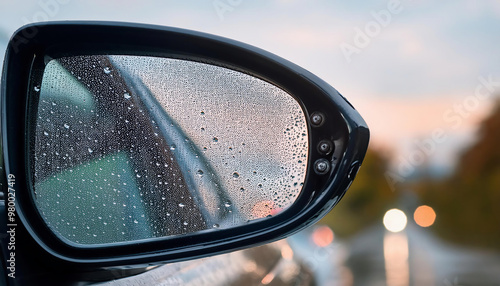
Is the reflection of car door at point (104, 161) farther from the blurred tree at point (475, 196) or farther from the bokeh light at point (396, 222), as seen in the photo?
the blurred tree at point (475, 196)

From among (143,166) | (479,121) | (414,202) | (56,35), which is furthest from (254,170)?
(414,202)

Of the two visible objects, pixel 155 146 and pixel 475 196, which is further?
pixel 475 196

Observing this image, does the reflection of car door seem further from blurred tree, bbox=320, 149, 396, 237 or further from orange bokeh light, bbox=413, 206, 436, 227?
blurred tree, bbox=320, 149, 396, 237

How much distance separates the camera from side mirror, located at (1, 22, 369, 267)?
4.31 ft

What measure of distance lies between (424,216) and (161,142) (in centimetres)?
5034

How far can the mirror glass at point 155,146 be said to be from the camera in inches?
55.4

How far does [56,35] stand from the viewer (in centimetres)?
135

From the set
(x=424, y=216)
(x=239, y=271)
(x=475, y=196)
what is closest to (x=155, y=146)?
(x=239, y=271)

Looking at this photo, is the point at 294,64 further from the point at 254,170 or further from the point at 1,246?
the point at 1,246

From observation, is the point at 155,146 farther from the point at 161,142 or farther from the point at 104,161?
the point at 104,161

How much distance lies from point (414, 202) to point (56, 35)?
2161 inches

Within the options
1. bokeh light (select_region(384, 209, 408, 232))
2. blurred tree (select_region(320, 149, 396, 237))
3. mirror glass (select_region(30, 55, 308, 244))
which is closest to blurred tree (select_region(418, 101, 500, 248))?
blurred tree (select_region(320, 149, 396, 237))

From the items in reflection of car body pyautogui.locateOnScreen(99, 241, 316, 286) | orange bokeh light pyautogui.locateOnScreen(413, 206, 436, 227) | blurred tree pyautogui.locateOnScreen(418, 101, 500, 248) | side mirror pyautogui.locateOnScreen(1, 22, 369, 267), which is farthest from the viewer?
orange bokeh light pyautogui.locateOnScreen(413, 206, 436, 227)

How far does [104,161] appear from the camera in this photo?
1432 mm
